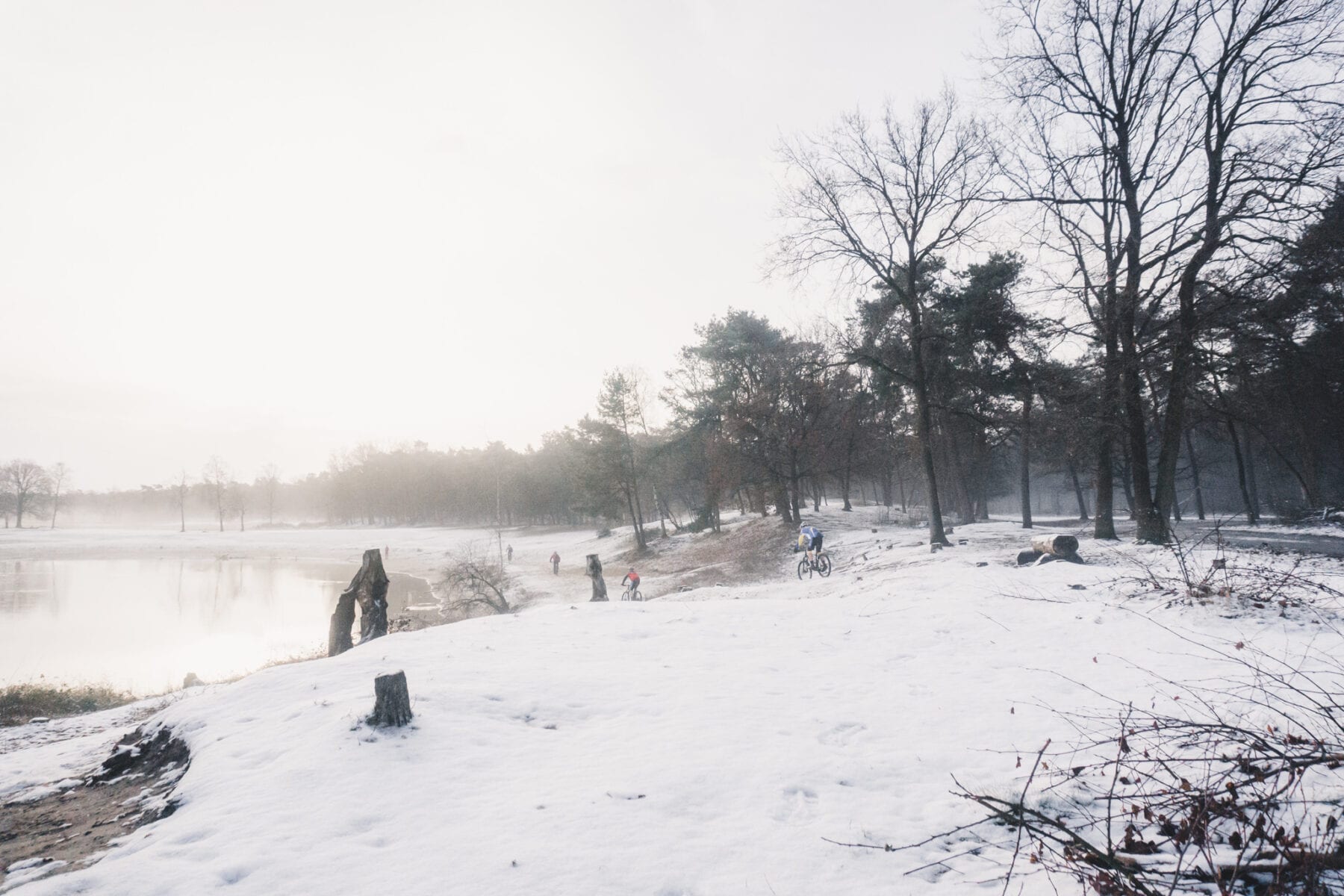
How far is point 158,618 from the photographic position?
1050 inches

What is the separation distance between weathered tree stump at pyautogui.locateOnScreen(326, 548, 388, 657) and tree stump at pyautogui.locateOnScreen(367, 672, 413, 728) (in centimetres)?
704

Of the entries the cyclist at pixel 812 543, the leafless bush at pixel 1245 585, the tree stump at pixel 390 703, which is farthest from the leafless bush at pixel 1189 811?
the cyclist at pixel 812 543

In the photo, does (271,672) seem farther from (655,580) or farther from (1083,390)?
(655,580)

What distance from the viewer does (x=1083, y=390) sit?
14219mm

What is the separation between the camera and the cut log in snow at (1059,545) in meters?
12.1

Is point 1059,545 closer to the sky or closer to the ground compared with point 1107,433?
closer to the ground

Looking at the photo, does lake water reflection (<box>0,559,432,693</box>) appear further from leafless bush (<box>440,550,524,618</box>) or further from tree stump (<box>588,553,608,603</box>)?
tree stump (<box>588,553,608,603</box>)

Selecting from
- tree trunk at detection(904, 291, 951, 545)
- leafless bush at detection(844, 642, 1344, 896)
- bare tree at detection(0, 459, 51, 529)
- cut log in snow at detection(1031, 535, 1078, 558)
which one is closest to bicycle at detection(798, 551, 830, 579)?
tree trunk at detection(904, 291, 951, 545)

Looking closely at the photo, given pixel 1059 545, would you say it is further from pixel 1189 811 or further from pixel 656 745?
pixel 656 745

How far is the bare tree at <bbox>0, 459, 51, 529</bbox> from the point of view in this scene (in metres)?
89.3

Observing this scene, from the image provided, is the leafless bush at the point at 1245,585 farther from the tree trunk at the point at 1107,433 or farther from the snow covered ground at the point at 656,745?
the tree trunk at the point at 1107,433

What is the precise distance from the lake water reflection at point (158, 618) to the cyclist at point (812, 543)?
1632 cm

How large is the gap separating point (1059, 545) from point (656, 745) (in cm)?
1096

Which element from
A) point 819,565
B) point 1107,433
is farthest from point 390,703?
point 1107,433
